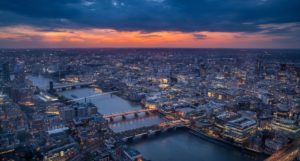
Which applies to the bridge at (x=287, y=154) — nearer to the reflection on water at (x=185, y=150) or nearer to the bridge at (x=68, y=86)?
the reflection on water at (x=185, y=150)

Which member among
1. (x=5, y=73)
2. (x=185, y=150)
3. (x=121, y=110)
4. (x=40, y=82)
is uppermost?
(x=5, y=73)

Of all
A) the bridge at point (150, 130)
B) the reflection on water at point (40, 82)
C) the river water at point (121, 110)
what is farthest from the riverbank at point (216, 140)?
the reflection on water at point (40, 82)

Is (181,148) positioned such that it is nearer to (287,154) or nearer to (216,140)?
(216,140)

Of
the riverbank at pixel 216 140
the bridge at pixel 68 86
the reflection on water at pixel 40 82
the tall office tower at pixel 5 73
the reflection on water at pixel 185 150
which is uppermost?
the tall office tower at pixel 5 73

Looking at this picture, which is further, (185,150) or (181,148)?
(181,148)

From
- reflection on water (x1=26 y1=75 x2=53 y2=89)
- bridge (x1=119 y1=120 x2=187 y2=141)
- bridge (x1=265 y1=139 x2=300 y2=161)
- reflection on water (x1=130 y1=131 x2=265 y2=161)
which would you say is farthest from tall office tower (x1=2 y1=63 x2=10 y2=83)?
bridge (x1=265 y1=139 x2=300 y2=161)

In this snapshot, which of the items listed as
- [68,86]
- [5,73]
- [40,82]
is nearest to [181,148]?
[68,86]

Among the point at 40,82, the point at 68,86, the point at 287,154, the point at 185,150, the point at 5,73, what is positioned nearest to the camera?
the point at 287,154

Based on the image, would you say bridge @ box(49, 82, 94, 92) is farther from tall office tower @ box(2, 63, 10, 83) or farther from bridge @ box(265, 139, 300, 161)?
bridge @ box(265, 139, 300, 161)
